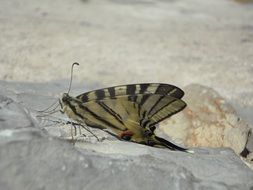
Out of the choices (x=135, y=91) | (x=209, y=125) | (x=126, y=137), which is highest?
(x=135, y=91)

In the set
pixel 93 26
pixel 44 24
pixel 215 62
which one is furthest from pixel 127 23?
pixel 215 62

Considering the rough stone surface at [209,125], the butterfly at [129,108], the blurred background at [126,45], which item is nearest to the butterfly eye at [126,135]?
the butterfly at [129,108]

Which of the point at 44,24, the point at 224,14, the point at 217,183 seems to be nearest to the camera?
the point at 217,183

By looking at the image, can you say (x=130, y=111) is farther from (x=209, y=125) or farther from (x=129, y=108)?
(x=209, y=125)

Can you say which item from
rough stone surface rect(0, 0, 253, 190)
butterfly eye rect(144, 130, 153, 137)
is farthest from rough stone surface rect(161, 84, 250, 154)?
butterfly eye rect(144, 130, 153, 137)

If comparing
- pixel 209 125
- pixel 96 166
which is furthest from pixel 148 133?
pixel 209 125

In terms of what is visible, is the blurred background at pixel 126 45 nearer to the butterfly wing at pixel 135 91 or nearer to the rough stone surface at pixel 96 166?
the butterfly wing at pixel 135 91

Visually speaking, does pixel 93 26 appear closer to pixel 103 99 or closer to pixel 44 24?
pixel 44 24
